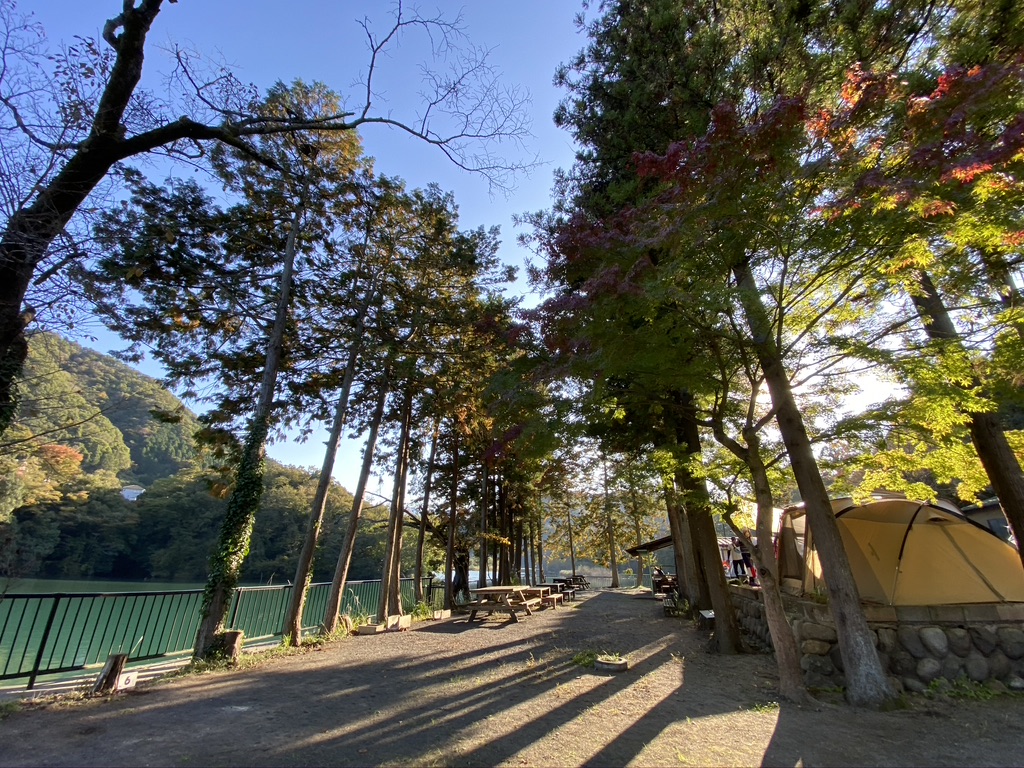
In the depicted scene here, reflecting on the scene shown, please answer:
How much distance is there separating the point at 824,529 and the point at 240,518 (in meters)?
8.64

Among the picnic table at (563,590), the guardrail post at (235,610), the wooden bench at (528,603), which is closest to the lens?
the guardrail post at (235,610)

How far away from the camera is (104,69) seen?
3969 millimetres

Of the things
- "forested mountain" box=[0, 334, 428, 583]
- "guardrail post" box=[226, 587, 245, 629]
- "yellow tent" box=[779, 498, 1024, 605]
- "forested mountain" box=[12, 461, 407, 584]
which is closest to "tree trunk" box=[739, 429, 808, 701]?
"yellow tent" box=[779, 498, 1024, 605]

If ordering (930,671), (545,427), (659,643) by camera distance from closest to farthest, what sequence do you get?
(930,671), (545,427), (659,643)

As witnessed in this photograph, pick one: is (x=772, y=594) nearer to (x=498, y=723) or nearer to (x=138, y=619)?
(x=498, y=723)

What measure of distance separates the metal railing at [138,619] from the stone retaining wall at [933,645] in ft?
Answer: 29.4

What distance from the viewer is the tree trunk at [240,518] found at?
6.95 m

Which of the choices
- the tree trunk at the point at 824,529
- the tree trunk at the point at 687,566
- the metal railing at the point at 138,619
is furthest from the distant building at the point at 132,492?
the tree trunk at the point at 824,529

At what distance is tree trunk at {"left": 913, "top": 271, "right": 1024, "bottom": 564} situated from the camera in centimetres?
564

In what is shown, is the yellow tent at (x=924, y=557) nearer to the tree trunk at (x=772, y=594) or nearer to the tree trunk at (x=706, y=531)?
the tree trunk at (x=706, y=531)

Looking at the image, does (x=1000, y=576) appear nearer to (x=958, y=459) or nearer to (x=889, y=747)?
(x=958, y=459)

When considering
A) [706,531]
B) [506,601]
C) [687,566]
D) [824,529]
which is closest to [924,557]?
[824,529]

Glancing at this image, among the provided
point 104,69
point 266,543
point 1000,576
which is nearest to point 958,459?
point 1000,576

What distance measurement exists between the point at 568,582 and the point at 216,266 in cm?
1972
